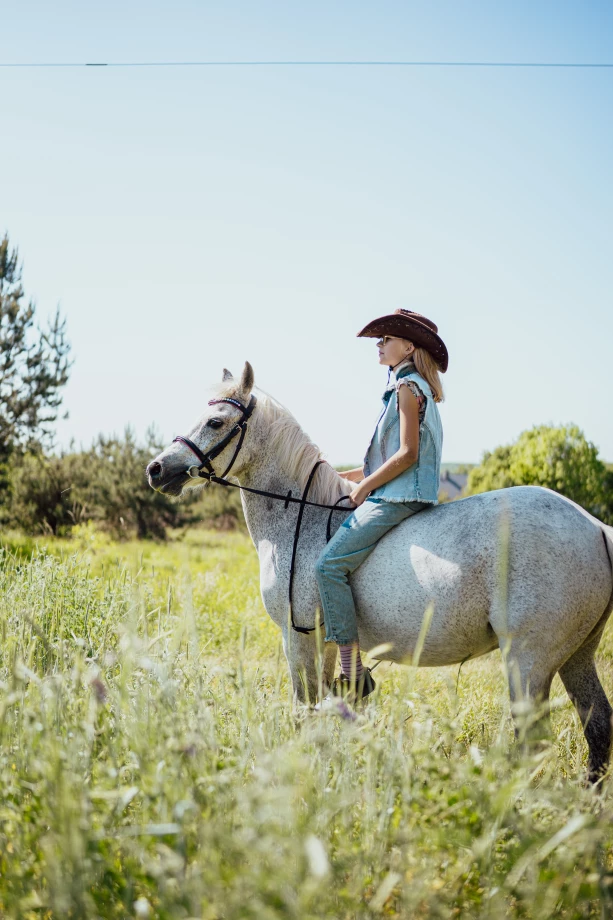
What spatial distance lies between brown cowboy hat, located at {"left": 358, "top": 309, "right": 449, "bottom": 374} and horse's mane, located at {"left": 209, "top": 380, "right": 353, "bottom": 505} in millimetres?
782

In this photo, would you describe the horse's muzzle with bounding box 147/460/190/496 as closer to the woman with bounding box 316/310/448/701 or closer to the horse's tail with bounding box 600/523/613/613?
the woman with bounding box 316/310/448/701

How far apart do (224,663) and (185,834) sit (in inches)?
155

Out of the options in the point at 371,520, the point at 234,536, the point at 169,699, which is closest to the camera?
the point at 169,699

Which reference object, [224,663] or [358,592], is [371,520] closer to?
[358,592]

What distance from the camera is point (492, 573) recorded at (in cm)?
326

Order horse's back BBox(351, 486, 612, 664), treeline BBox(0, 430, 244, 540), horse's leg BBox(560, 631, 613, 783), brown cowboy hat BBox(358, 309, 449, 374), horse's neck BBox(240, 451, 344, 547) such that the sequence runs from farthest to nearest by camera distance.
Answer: treeline BBox(0, 430, 244, 540), horse's neck BBox(240, 451, 344, 547), brown cowboy hat BBox(358, 309, 449, 374), horse's leg BBox(560, 631, 613, 783), horse's back BBox(351, 486, 612, 664)

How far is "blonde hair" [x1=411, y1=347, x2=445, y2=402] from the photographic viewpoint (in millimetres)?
3785

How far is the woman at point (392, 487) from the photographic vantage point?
11.7ft

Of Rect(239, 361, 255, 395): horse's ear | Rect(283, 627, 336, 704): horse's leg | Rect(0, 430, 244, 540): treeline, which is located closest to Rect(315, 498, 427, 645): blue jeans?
Rect(283, 627, 336, 704): horse's leg

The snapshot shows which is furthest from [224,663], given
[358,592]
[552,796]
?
[552,796]

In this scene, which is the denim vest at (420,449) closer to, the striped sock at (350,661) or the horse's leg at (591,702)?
the striped sock at (350,661)

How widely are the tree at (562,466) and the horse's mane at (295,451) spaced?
12.8 m

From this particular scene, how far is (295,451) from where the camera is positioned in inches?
159

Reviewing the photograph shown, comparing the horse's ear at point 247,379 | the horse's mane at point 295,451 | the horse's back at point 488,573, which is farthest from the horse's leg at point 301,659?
the horse's ear at point 247,379
